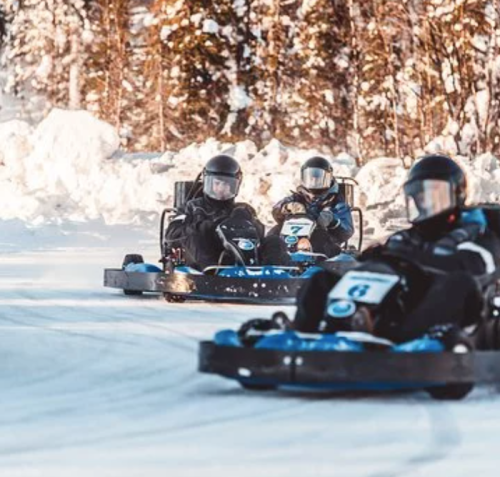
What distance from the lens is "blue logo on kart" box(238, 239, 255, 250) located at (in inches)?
539

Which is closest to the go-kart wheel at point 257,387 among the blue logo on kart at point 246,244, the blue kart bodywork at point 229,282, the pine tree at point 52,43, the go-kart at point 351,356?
the go-kart at point 351,356

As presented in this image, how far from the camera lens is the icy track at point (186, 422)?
5.67 m

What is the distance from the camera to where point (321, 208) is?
1587cm

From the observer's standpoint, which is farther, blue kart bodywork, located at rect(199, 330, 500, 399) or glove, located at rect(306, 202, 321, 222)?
glove, located at rect(306, 202, 321, 222)

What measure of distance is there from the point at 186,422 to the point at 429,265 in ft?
5.81

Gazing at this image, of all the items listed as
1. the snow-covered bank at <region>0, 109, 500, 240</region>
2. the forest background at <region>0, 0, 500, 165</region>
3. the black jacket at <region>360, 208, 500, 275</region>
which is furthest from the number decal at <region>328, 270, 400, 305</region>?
the forest background at <region>0, 0, 500, 165</region>

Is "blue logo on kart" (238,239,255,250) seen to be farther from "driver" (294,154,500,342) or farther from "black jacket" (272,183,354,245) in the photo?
"driver" (294,154,500,342)

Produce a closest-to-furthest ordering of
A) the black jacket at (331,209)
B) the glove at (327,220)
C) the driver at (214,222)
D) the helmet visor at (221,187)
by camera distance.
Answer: the driver at (214,222), the helmet visor at (221,187), the glove at (327,220), the black jacket at (331,209)

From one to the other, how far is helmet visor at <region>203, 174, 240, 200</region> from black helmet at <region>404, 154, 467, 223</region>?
5.84 metres

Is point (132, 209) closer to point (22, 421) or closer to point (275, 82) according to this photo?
point (275, 82)

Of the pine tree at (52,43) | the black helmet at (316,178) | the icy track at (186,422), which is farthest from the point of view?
the pine tree at (52,43)

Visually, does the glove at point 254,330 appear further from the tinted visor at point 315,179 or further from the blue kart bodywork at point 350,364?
the tinted visor at point 315,179

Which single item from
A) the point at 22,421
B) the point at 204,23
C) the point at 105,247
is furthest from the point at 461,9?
the point at 22,421

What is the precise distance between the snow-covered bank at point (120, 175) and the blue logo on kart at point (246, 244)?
12484 millimetres
